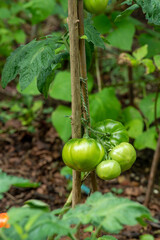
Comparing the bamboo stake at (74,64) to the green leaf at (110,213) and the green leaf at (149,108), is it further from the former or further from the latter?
the green leaf at (149,108)

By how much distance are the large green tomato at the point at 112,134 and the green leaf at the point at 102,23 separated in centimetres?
110

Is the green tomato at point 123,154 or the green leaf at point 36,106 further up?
the green leaf at point 36,106

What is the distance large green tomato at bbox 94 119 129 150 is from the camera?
3.22 feet

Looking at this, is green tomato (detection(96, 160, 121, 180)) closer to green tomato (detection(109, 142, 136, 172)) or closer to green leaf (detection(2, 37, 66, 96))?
green tomato (detection(109, 142, 136, 172))

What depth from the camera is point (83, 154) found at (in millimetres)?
827

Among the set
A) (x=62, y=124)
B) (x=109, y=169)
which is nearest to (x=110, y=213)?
(x=109, y=169)

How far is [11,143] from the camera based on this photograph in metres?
2.38

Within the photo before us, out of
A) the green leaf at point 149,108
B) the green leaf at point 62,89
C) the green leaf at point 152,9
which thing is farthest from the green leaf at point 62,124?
the green leaf at point 152,9

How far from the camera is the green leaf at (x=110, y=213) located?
54 centimetres

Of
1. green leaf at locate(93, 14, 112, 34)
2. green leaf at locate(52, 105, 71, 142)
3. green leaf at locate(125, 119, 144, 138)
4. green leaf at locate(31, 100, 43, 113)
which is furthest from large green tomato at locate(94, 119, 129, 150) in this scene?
green leaf at locate(31, 100, 43, 113)

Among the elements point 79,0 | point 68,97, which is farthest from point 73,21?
point 68,97

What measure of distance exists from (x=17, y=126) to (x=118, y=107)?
3.34 feet

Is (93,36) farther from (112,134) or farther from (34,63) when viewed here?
(112,134)

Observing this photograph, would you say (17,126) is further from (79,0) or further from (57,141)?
(79,0)
